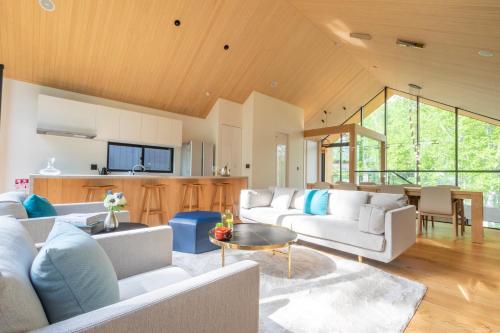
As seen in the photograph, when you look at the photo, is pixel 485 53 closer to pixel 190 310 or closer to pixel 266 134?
pixel 266 134

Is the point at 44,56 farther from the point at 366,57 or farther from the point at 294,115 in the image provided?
the point at 366,57

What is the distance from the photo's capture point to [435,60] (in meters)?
4.33

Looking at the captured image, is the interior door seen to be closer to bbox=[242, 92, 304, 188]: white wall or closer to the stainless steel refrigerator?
bbox=[242, 92, 304, 188]: white wall

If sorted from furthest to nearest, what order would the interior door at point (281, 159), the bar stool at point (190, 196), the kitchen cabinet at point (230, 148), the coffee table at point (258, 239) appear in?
the interior door at point (281, 159), the kitchen cabinet at point (230, 148), the bar stool at point (190, 196), the coffee table at point (258, 239)

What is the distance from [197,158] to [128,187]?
2178mm

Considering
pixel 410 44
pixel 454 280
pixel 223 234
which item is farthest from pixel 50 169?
pixel 410 44

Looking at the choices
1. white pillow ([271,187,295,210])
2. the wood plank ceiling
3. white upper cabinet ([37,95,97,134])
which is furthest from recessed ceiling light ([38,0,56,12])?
Answer: white pillow ([271,187,295,210])

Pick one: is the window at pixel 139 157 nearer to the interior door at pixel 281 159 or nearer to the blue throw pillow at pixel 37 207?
the interior door at pixel 281 159

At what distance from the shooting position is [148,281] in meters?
1.43

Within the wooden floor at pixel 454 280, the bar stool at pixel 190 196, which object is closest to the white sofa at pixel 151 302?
the wooden floor at pixel 454 280

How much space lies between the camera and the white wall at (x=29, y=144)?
423 cm

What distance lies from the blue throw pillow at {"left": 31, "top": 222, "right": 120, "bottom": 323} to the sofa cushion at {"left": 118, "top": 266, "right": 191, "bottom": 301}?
37 cm

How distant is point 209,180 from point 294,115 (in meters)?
3.68

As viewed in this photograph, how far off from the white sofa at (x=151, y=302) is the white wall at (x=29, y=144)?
167 inches
